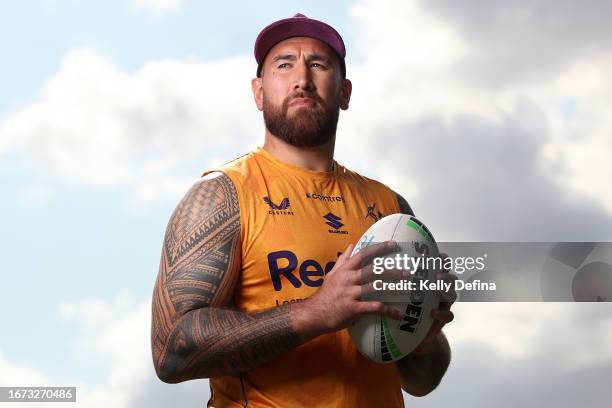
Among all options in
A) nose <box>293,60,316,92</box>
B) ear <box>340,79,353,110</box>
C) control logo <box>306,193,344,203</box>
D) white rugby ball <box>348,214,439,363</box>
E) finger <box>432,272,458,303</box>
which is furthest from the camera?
ear <box>340,79,353,110</box>

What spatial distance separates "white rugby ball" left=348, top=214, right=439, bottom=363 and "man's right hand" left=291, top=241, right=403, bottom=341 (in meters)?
0.09

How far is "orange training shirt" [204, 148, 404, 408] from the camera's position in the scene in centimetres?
416

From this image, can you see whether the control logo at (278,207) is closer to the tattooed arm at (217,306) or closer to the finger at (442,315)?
the tattooed arm at (217,306)

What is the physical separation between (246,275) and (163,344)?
0.55 m

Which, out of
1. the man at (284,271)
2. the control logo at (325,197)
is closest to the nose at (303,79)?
the man at (284,271)

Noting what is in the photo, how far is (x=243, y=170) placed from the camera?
462 centimetres

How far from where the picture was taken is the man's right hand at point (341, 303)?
12.1 ft

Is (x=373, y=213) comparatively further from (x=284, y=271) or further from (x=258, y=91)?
(x=258, y=91)

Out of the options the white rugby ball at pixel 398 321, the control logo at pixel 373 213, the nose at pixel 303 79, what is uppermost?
the nose at pixel 303 79

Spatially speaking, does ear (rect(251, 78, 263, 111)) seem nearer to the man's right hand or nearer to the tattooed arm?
the tattooed arm

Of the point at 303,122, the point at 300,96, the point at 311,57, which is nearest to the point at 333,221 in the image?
the point at 303,122

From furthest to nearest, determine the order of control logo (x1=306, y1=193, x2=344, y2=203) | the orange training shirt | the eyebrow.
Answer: the eyebrow → control logo (x1=306, y1=193, x2=344, y2=203) → the orange training shirt

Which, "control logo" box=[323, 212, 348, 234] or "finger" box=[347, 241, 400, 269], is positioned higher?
"control logo" box=[323, 212, 348, 234]

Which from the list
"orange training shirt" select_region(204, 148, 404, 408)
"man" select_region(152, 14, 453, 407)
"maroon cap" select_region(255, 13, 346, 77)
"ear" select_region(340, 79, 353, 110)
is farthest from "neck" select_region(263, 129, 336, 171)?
"maroon cap" select_region(255, 13, 346, 77)
